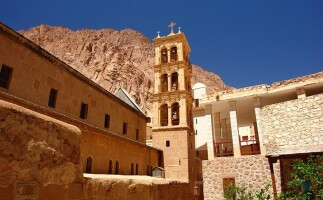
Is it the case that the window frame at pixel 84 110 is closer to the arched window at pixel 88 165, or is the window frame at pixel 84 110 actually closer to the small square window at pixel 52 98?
the small square window at pixel 52 98

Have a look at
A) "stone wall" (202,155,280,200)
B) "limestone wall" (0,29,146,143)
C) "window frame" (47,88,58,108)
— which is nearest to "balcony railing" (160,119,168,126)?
"limestone wall" (0,29,146,143)

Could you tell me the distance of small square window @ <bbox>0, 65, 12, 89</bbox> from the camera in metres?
9.99

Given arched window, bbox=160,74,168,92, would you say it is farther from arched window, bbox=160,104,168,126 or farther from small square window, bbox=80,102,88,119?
small square window, bbox=80,102,88,119

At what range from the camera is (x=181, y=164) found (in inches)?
873

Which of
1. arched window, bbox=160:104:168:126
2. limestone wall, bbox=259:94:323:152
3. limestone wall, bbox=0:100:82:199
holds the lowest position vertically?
limestone wall, bbox=0:100:82:199

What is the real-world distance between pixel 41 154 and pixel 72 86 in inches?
453

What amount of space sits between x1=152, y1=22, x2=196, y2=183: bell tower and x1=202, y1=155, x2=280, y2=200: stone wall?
5.38 metres

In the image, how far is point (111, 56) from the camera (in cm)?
5666

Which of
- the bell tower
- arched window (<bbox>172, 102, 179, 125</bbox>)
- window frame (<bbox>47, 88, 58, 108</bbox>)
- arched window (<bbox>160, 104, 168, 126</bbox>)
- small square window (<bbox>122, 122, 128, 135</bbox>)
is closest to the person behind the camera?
window frame (<bbox>47, 88, 58, 108</bbox>)

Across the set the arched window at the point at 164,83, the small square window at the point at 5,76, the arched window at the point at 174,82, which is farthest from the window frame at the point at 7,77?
the arched window at the point at 174,82

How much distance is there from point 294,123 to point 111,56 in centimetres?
4755

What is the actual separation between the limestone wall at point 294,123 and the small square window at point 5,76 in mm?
14852

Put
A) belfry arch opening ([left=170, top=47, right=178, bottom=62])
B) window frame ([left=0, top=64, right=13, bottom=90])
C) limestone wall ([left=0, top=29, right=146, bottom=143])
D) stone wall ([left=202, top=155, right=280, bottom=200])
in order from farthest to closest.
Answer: belfry arch opening ([left=170, top=47, right=178, bottom=62]), stone wall ([left=202, top=155, right=280, bottom=200]), limestone wall ([left=0, top=29, right=146, bottom=143]), window frame ([left=0, top=64, right=13, bottom=90])

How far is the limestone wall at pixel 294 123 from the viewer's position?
14352 millimetres
